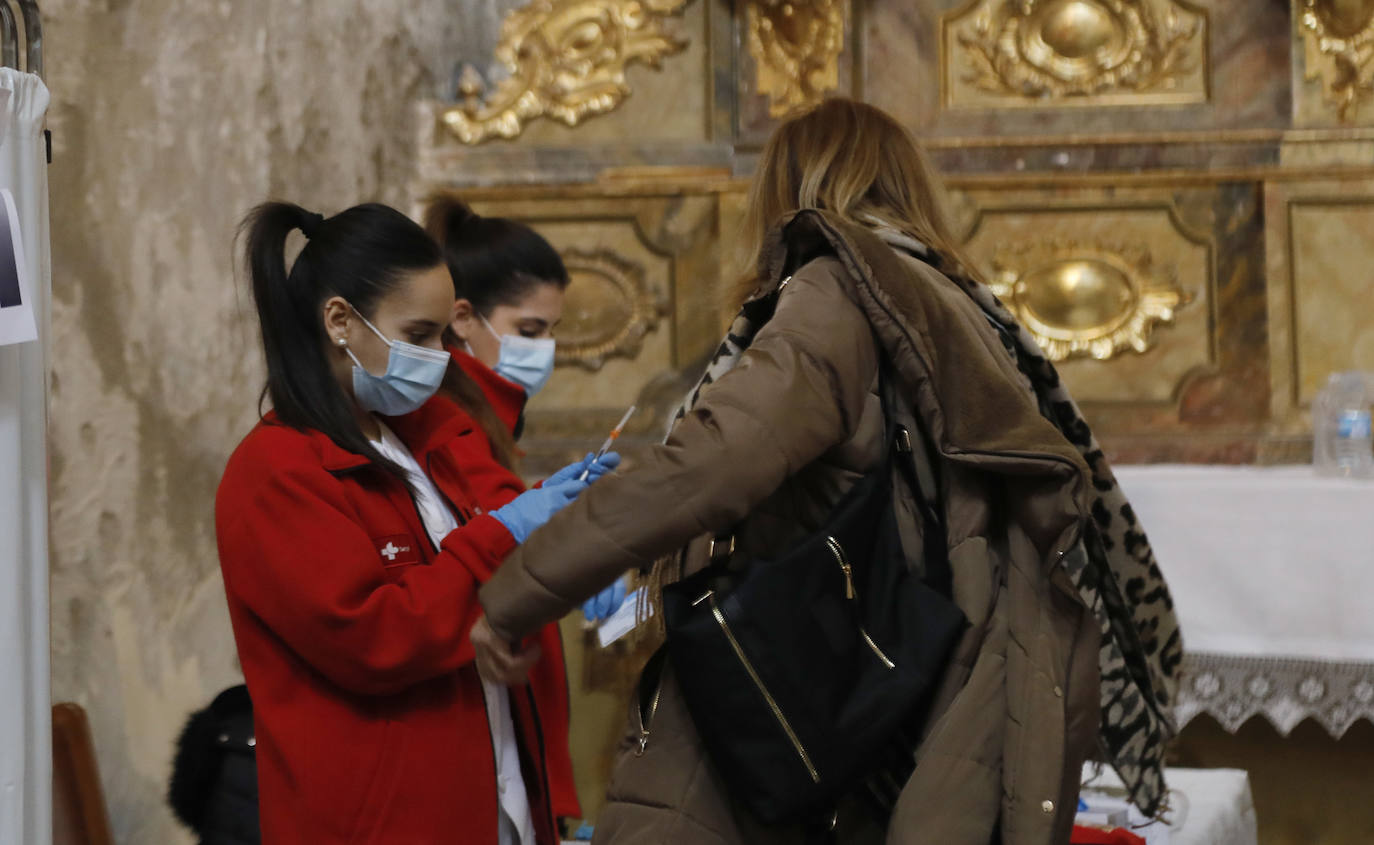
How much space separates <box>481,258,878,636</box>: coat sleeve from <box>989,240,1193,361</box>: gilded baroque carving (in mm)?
3428

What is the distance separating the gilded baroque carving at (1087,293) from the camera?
5.07 m

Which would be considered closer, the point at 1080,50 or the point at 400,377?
the point at 400,377

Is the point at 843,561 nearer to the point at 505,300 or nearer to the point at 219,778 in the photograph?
the point at 219,778

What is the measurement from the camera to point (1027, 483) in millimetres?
1894

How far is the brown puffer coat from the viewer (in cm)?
176

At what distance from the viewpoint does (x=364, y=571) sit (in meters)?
1.98

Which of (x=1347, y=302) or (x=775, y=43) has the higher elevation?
(x=775, y=43)

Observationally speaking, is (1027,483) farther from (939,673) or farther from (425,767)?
(425,767)

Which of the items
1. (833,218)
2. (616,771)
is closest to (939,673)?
(616,771)

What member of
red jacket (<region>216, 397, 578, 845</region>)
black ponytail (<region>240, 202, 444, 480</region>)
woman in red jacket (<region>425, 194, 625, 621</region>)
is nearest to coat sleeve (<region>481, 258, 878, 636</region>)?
red jacket (<region>216, 397, 578, 845</region>)

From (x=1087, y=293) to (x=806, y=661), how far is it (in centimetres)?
358

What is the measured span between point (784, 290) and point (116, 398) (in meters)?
2.67

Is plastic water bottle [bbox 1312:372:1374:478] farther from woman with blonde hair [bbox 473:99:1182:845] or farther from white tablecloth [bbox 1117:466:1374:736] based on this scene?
woman with blonde hair [bbox 473:99:1182:845]

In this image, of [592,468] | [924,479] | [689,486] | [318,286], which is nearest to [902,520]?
[924,479]
